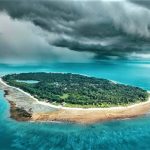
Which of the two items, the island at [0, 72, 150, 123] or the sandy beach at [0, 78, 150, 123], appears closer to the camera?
the sandy beach at [0, 78, 150, 123]

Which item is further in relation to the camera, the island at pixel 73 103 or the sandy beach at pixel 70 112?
the island at pixel 73 103

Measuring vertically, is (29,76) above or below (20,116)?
above

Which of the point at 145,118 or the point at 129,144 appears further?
the point at 145,118

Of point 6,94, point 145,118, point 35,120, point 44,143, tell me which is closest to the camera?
point 44,143

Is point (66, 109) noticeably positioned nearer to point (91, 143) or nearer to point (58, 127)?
point (58, 127)

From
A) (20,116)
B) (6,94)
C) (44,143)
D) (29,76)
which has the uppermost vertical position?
(29,76)

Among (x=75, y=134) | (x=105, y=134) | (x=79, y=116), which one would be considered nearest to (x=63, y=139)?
(x=75, y=134)

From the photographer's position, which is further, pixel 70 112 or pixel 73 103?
pixel 73 103

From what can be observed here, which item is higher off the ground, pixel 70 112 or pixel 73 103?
pixel 73 103
